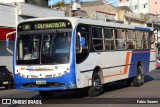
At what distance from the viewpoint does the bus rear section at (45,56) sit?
13883mm

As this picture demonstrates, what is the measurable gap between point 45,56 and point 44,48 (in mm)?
294

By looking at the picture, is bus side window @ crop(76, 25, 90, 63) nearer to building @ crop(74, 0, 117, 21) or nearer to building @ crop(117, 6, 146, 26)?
building @ crop(74, 0, 117, 21)

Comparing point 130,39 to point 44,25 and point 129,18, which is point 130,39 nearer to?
point 44,25

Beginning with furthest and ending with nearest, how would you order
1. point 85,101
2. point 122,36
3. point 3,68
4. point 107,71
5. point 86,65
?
1. point 3,68
2. point 122,36
3. point 107,71
4. point 86,65
5. point 85,101

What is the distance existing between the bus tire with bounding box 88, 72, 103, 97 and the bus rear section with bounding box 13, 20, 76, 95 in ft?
5.24

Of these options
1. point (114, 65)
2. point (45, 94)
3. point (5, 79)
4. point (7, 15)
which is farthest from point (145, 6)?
point (45, 94)

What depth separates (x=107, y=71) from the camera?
16766mm

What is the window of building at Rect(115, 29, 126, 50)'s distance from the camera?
18128 millimetres

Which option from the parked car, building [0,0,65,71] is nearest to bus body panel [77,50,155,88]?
the parked car

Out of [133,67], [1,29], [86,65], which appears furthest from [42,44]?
[1,29]

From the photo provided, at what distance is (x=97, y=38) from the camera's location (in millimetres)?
16109

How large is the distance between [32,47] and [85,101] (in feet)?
8.70

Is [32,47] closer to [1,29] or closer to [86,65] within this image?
[86,65]

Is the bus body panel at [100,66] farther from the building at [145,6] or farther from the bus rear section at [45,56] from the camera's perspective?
the building at [145,6]
